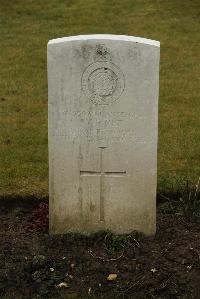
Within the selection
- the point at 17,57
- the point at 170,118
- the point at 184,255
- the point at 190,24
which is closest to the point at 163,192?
the point at 184,255

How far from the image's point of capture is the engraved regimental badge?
4.96 m

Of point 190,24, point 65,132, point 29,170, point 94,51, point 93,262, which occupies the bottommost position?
point 93,262

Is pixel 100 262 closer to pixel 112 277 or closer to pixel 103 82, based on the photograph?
pixel 112 277

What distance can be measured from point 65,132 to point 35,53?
6.73 meters

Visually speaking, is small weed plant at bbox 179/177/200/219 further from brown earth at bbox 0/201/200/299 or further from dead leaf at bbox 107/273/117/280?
dead leaf at bbox 107/273/117/280

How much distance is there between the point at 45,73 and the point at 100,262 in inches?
237

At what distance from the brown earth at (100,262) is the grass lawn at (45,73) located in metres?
0.95

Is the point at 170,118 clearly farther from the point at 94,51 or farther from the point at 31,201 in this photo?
the point at 94,51

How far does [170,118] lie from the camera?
848 centimetres

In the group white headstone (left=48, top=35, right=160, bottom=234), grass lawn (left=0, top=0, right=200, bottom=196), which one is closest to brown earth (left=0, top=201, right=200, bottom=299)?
white headstone (left=48, top=35, right=160, bottom=234)

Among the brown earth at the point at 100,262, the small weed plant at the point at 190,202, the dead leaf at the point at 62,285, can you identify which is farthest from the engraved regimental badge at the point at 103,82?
the dead leaf at the point at 62,285

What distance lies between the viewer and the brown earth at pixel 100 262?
4633 millimetres

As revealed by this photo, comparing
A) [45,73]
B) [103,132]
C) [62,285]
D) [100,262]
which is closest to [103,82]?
[103,132]

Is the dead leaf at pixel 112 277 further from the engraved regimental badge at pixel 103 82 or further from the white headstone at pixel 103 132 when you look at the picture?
the engraved regimental badge at pixel 103 82
